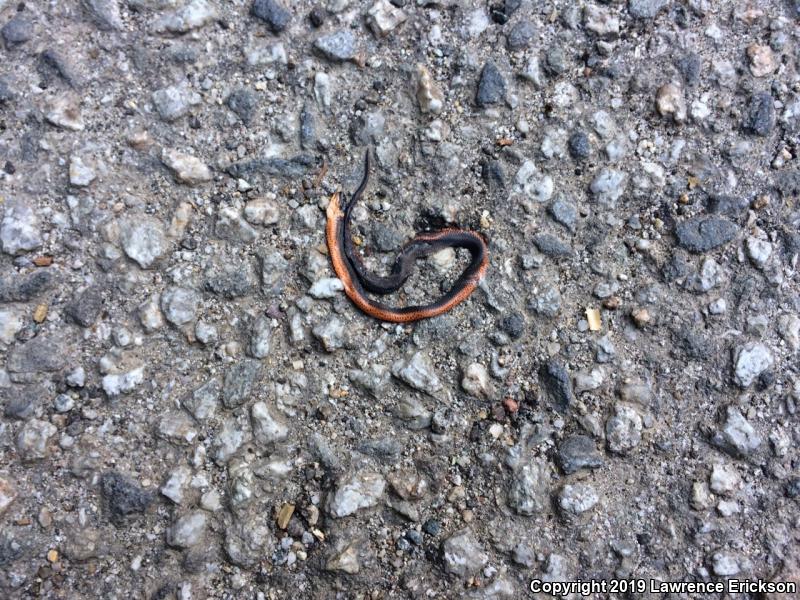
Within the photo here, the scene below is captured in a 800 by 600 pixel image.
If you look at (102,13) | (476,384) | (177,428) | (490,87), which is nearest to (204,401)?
(177,428)

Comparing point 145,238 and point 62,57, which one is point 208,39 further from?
point 145,238

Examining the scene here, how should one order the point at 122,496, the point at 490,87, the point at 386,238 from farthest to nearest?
the point at 490,87 < the point at 386,238 < the point at 122,496

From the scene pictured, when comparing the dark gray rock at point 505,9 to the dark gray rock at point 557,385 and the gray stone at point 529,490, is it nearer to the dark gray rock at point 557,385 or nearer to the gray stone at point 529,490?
the dark gray rock at point 557,385

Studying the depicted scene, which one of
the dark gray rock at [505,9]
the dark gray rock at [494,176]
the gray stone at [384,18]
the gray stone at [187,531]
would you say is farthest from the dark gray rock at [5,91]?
the dark gray rock at [505,9]

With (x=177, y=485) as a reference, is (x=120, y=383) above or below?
above

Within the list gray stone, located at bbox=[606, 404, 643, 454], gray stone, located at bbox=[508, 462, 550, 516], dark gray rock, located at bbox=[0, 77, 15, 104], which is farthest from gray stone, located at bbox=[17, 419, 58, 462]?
gray stone, located at bbox=[606, 404, 643, 454]

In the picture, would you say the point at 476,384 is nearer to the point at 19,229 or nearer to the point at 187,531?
the point at 187,531
